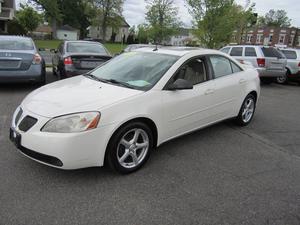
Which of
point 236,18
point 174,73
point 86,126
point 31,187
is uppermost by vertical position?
point 236,18

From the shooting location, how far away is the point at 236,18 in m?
22.6

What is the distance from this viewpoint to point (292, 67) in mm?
12367

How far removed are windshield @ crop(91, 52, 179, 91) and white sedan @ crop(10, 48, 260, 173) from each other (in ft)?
0.04

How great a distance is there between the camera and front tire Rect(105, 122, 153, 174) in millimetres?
3248

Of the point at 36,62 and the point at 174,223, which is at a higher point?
the point at 36,62

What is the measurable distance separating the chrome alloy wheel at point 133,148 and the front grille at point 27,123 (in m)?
0.98

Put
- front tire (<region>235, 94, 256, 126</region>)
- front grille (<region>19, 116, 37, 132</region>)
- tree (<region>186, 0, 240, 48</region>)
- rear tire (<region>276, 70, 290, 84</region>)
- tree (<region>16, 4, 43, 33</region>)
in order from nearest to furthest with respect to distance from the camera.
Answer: front grille (<region>19, 116, 37, 132</region>) < front tire (<region>235, 94, 256, 126</region>) < rear tire (<region>276, 70, 290, 84</region>) < tree (<region>186, 0, 240, 48</region>) < tree (<region>16, 4, 43, 33</region>)

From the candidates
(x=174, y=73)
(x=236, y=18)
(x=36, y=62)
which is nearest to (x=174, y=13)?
(x=236, y=18)

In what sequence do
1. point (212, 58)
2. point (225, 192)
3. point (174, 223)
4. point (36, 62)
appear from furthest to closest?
point (36, 62), point (212, 58), point (225, 192), point (174, 223)

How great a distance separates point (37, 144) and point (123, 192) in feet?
3.44

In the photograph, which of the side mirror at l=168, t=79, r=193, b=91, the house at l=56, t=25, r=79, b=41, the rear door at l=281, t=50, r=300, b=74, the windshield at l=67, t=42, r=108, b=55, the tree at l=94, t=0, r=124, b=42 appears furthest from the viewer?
the house at l=56, t=25, r=79, b=41

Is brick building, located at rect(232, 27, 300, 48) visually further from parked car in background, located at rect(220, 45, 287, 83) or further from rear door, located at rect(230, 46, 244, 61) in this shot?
parked car in background, located at rect(220, 45, 287, 83)

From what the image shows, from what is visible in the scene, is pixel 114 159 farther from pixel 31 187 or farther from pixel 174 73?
pixel 174 73

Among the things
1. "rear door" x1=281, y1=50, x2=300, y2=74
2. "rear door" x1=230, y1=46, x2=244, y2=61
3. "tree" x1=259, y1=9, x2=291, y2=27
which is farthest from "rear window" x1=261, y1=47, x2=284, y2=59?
"tree" x1=259, y1=9, x2=291, y2=27
